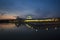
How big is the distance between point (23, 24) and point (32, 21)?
176 millimetres

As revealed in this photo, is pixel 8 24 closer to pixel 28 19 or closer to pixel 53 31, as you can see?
pixel 28 19

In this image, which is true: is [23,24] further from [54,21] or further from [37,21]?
[54,21]

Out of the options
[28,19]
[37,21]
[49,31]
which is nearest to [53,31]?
[49,31]

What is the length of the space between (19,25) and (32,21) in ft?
0.83

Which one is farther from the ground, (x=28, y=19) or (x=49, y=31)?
(x=28, y=19)

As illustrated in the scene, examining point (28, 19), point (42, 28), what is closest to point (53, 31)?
point (42, 28)

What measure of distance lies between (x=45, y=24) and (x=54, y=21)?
0.17 m

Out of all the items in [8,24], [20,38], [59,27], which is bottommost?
[20,38]

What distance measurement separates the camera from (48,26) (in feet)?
7.20

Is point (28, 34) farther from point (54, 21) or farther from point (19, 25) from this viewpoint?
point (54, 21)

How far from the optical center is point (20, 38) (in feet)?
7.10

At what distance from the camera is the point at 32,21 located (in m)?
2.17

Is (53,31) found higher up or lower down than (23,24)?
lower down

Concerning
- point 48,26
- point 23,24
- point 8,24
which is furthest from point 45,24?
point 8,24
